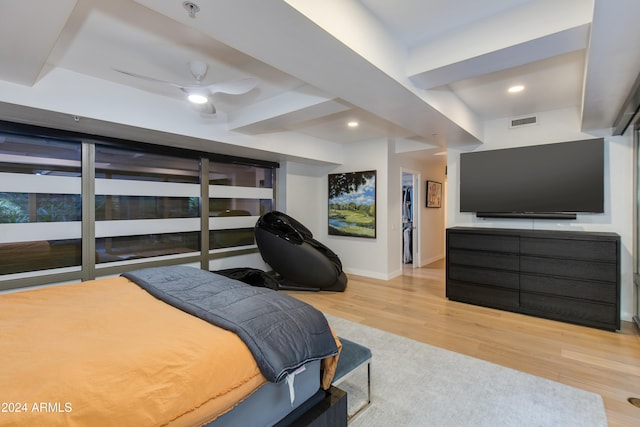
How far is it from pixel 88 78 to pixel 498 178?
4880mm

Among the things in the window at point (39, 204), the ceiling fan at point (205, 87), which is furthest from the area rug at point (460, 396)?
the window at point (39, 204)

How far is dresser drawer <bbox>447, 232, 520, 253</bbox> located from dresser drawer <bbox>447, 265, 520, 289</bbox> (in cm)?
28

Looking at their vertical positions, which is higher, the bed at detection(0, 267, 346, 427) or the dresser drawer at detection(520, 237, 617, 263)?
the dresser drawer at detection(520, 237, 617, 263)

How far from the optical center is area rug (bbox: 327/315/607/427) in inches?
70.9

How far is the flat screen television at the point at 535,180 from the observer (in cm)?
339

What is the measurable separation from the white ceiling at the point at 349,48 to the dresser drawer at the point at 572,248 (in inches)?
52.9

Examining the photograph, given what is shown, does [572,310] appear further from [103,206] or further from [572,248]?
[103,206]

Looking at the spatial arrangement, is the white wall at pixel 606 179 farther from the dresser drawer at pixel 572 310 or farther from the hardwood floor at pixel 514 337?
the hardwood floor at pixel 514 337

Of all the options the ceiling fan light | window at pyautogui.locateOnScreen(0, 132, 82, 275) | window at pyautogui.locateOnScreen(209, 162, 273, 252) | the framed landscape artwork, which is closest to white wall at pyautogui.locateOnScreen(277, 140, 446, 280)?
the framed landscape artwork

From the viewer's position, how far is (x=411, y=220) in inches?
258

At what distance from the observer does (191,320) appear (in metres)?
1.46

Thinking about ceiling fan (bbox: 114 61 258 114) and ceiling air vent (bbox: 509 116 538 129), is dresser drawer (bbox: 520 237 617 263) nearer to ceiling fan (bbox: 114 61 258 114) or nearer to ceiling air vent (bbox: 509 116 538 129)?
ceiling air vent (bbox: 509 116 538 129)

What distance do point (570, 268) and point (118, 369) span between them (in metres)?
4.20

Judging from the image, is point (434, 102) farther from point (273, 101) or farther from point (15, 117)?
point (15, 117)
